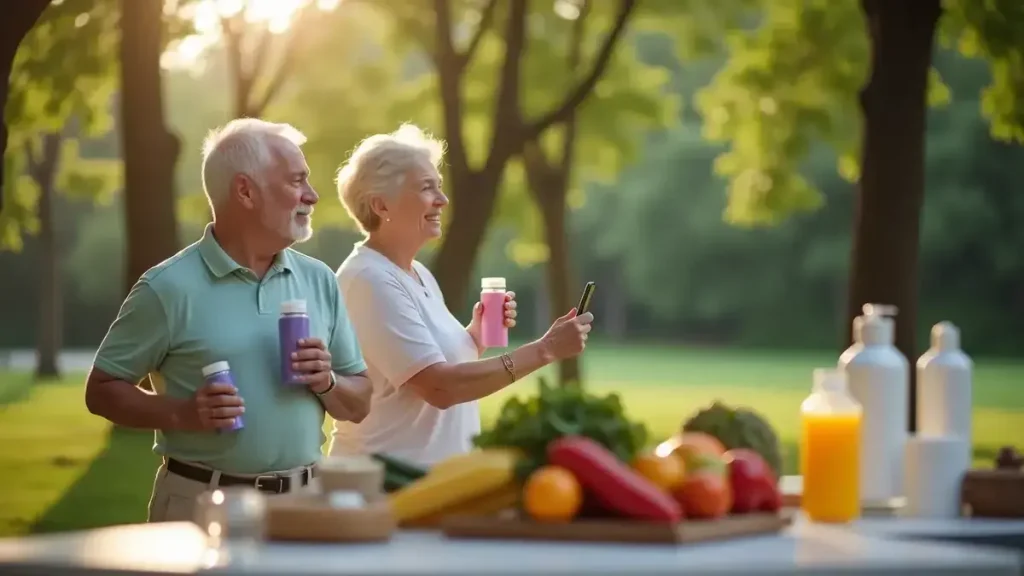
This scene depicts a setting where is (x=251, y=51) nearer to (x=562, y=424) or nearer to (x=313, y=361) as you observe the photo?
(x=313, y=361)

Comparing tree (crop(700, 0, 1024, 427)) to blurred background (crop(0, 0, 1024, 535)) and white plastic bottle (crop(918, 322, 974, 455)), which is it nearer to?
blurred background (crop(0, 0, 1024, 535))

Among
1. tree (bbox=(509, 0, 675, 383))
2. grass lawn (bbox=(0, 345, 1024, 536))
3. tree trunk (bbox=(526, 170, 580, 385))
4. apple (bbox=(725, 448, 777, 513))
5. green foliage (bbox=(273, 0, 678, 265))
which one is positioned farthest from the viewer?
green foliage (bbox=(273, 0, 678, 265))

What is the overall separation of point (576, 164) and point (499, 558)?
69.4ft

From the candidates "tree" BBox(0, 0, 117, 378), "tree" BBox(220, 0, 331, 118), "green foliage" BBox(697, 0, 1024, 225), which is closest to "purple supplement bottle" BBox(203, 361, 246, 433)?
"tree" BBox(0, 0, 117, 378)

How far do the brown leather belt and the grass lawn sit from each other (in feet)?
7.11

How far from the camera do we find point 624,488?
300cm

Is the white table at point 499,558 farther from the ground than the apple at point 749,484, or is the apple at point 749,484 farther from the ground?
the apple at point 749,484

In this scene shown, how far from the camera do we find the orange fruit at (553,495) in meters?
3.03

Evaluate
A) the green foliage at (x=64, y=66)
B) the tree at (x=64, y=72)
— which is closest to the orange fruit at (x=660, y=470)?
the tree at (x=64, y=72)

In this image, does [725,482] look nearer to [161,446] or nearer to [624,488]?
[624,488]

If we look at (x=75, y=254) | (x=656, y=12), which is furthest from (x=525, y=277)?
(x=656, y=12)

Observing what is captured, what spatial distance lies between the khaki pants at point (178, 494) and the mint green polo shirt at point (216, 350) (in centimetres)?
5

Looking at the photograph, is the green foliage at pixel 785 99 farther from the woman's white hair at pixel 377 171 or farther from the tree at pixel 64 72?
the woman's white hair at pixel 377 171

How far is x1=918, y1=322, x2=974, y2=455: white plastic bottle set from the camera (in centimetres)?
355
